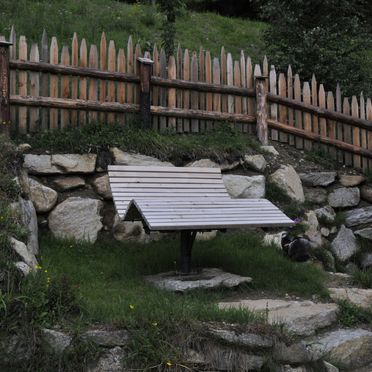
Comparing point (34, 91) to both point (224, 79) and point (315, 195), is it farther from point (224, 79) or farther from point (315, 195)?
point (315, 195)

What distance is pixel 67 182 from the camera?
6262mm

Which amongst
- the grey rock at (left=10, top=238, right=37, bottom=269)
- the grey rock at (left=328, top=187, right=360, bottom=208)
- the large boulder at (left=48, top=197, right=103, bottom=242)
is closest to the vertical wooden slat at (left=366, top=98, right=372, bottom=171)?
the grey rock at (left=328, top=187, right=360, bottom=208)

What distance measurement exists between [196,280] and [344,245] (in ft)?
9.48

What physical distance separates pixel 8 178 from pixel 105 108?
6.49ft

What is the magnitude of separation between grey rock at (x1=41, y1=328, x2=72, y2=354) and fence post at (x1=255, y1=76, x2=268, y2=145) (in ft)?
16.7

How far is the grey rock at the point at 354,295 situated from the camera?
5135 millimetres

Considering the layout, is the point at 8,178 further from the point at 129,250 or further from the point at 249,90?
the point at 249,90

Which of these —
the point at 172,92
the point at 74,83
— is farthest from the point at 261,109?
the point at 74,83

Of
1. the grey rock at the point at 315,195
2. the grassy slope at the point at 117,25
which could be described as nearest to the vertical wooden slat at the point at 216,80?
the grey rock at the point at 315,195

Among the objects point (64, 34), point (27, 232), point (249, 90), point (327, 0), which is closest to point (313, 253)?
point (249, 90)

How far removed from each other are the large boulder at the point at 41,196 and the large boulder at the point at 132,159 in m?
0.89

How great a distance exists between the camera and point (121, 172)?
19.9 feet

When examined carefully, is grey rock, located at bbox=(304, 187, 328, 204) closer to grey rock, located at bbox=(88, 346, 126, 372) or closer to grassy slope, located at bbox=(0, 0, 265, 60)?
grey rock, located at bbox=(88, 346, 126, 372)

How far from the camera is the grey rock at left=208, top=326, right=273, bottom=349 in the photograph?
3.74 metres
